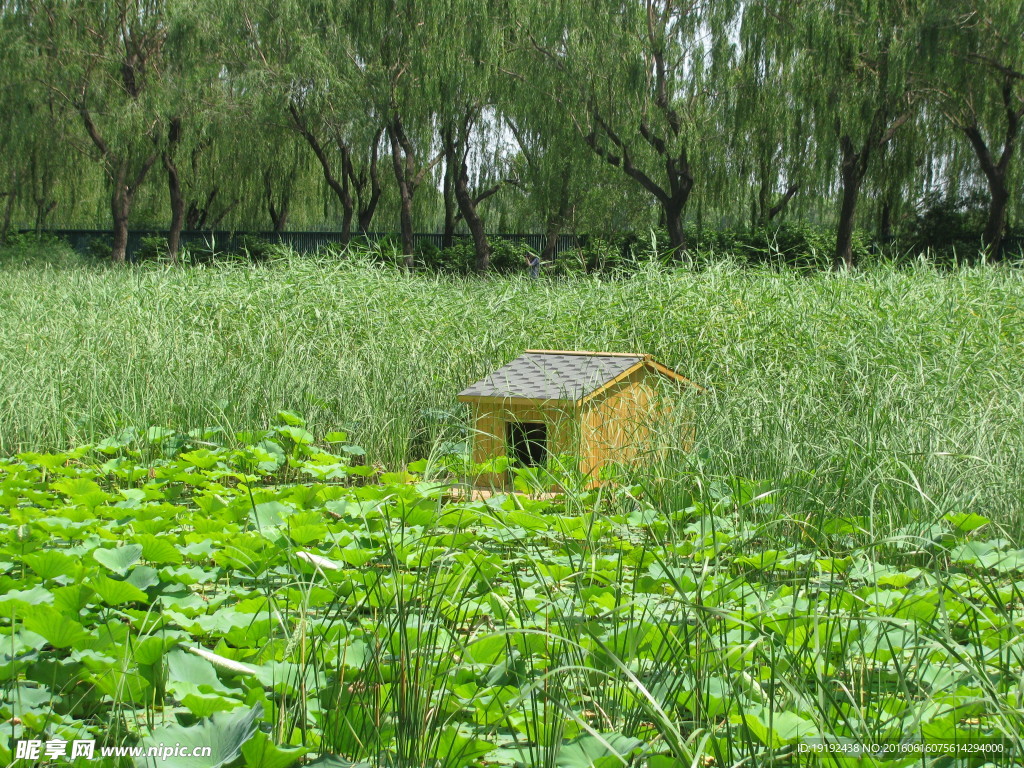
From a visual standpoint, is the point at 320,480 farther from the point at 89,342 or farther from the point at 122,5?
the point at 122,5

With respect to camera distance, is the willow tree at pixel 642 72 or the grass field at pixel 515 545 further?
the willow tree at pixel 642 72

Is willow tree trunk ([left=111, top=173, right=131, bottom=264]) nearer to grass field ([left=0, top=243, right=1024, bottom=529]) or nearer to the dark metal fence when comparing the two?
the dark metal fence

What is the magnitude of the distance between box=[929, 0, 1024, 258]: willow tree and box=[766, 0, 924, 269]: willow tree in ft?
1.19

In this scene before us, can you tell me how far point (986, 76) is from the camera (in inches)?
465

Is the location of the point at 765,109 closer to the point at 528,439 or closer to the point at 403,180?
the point at 403,180

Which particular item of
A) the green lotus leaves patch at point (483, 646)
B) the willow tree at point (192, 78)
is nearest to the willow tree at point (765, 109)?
the willow tree at point (192, 78)

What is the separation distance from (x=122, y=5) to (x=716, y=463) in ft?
52.8

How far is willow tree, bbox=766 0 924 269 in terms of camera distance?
1143 centimetres

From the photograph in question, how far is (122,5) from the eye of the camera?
15641 mm

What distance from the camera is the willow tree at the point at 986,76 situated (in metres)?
11.0

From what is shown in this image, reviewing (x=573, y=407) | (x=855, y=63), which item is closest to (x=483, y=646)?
(x=573, y=407)

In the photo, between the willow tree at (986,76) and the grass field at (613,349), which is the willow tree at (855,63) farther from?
the grass field at (613,349)

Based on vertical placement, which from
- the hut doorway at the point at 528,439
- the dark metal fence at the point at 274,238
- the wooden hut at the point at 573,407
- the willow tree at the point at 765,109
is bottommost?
the hut doorway at the point at 528,439

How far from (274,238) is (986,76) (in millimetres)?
19489
